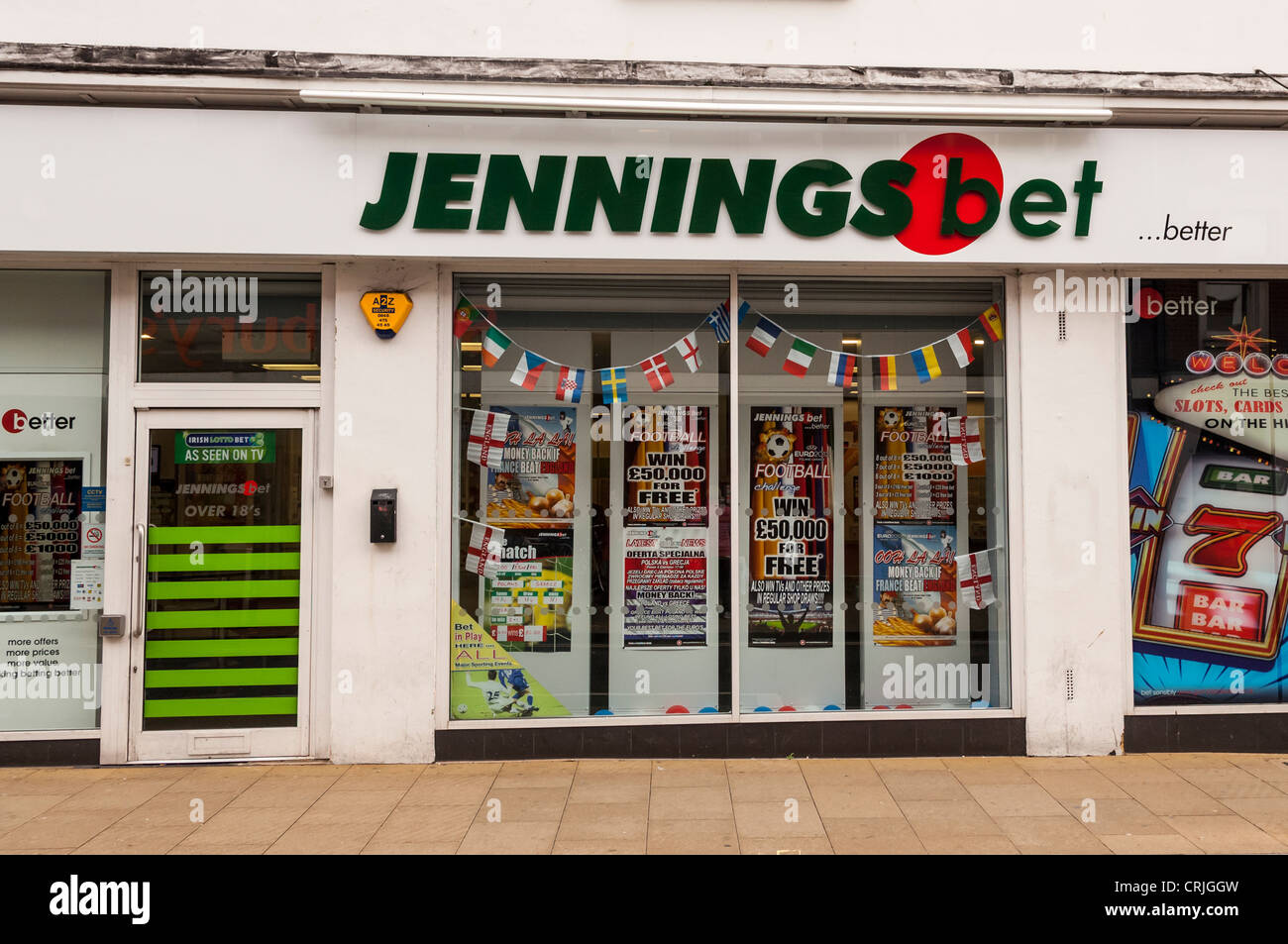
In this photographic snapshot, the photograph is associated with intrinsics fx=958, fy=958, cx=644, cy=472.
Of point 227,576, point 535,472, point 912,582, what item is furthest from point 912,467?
point 227,576

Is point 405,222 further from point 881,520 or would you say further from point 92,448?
point 881,520

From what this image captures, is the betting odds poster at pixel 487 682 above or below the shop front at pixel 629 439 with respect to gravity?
below

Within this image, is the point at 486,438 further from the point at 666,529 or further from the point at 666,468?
the point at 666,529

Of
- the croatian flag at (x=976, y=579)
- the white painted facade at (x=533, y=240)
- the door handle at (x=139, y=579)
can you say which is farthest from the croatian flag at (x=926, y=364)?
the door handle at (x=139, y=579)

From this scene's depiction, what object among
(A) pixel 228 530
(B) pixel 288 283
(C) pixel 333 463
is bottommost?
(A) pixel 228 530

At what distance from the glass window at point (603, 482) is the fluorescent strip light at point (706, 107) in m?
1.13

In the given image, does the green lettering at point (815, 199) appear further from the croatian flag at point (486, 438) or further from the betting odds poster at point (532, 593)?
the betting odds poster at point (532, 593)

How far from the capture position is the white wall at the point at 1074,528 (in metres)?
6.36

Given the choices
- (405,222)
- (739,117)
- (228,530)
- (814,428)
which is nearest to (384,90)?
(405,222)

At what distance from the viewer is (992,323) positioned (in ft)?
21.9

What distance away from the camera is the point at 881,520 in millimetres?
6773

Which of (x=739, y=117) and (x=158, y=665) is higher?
(x=739, y=117)

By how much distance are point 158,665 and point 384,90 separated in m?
3.99

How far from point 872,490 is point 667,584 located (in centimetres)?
160
